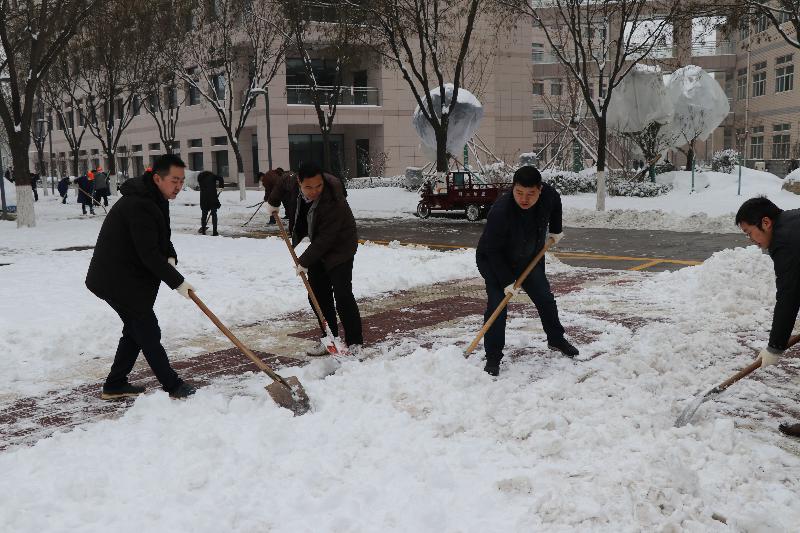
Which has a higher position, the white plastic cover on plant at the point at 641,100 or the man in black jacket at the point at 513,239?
the white plastic cover on plant at the point at 641,100

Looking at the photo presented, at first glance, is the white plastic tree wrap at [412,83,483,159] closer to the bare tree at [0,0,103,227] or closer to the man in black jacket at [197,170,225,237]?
the man in black jacket at [197,170,225,237]

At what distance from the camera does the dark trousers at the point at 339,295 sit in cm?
593

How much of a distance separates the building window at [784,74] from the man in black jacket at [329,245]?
133 ft

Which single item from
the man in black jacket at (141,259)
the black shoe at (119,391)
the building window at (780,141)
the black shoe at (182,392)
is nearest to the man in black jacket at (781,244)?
the man in black jacket at (141,259)

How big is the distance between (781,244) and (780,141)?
138ft

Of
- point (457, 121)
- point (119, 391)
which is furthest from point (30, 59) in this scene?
point (119, 391)

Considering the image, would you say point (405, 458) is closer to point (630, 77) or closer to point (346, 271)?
point (346, 271)

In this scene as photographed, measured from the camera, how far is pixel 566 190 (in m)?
25.7

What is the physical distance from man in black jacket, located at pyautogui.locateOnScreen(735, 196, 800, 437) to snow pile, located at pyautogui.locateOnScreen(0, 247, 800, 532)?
0.68 metres

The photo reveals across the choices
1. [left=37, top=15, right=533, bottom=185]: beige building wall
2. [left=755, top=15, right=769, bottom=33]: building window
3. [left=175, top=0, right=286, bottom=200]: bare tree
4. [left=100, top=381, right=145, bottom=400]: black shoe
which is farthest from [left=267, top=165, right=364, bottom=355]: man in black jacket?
[left=37, top=15, right=533, bottom=185]: beige building wall

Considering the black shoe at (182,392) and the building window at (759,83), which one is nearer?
the black shoe at (182,392)

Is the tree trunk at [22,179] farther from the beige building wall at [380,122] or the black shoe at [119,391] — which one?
the beige building wall at [380,122]

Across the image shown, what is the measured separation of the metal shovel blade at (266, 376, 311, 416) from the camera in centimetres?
447

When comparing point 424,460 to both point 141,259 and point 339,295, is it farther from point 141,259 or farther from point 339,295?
point 339,295
